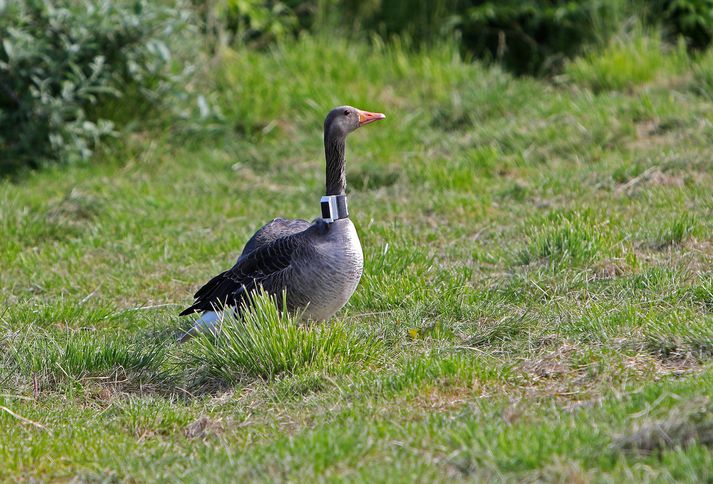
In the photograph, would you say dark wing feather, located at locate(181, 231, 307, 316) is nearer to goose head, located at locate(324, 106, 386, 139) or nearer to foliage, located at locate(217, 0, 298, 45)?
goose head, located at locate(324, 106, 386, 139)

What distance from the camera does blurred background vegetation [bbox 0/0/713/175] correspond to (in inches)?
382

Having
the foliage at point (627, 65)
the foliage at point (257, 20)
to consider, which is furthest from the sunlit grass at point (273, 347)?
the foliage at point (257, 20)

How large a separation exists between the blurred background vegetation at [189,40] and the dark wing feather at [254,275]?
4268mm

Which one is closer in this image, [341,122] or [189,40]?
[341,122]

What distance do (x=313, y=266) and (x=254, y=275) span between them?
483mm

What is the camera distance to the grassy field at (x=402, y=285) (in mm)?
4137

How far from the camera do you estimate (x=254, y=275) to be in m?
5.86

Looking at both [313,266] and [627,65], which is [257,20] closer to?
[627,65]

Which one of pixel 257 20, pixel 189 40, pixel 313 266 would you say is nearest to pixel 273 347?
pixel 313 266

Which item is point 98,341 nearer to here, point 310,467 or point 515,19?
point 310,467

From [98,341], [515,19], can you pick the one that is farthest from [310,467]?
[515,19]

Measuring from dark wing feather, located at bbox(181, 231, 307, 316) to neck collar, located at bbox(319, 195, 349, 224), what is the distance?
7.0 inches

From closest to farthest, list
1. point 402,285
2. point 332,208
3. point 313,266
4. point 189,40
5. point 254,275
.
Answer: point 313,266, point 332,208, point 254,275, point 402,285, point 189,40

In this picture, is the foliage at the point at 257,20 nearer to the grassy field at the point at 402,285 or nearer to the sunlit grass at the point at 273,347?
the grassy field at the point at 402,285
